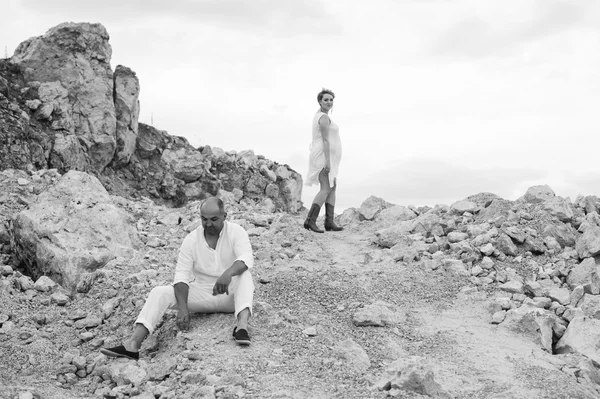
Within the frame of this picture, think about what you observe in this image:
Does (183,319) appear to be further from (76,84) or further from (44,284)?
(76,84)

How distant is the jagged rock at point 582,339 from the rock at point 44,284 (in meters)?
5.71

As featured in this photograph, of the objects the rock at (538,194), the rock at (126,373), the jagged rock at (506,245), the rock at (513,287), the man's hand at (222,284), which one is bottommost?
the rock at (126,373)

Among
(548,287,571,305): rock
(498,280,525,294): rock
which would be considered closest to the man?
(498,280,525,294): rock

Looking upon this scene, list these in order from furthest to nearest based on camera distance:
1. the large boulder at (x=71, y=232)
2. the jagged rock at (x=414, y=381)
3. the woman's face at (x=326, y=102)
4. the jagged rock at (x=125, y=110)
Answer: the jagged rock at (x=125, y=110), the woman's face at (x=326, y=102), the large boulder at (x=71, y=232), the jagged rock at (x=414, y=381)

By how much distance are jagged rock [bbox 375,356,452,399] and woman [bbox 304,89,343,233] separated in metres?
5.08

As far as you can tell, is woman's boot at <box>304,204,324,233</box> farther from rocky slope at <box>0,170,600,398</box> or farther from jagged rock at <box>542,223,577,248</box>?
jagged rock at <box>542,223,577,248</box>

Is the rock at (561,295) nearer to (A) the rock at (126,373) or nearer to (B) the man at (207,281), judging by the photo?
(B) the man at (207,281)

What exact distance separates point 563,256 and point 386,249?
238 cm

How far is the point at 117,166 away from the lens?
1327 centimetres

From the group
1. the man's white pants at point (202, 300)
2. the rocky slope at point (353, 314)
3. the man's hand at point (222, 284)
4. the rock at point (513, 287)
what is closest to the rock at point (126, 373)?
the rocky slope at point (353, 314)

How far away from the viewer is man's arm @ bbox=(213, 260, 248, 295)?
5621 mm

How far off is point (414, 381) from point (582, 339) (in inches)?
97.6

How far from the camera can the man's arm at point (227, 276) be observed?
562 centimetres

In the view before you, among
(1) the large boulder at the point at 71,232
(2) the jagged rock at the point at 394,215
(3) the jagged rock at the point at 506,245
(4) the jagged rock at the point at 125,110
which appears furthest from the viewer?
(4) the jagged rock at the point at 125,110
